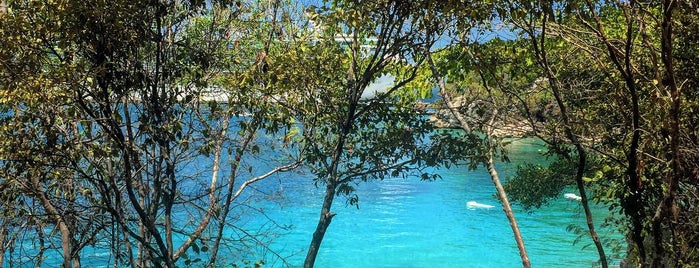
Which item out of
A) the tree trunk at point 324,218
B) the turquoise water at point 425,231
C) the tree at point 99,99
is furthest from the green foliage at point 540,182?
the turquoise water at point 425,231

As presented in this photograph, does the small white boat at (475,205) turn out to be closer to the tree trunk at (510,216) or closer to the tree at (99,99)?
the tree trunk at (510,216)

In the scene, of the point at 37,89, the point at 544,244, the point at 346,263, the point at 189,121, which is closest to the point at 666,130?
the point at 189,121

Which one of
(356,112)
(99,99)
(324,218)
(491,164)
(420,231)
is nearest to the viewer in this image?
(99,99)

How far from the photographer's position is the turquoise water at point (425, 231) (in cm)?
1353

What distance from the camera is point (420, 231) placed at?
16.2 meters

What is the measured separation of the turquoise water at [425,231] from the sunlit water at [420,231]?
0.06 feet

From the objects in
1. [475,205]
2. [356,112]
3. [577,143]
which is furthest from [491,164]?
[475,205]

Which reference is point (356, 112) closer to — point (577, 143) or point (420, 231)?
point (577, 143)

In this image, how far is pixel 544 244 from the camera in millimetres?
14367

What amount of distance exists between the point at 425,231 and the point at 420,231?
126mm

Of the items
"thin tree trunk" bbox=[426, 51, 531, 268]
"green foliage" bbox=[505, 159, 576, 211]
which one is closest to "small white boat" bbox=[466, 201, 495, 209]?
"green foliage" bbox=[505, 159, 576, 211]

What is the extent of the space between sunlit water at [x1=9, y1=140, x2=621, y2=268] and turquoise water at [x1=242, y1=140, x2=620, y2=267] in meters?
0.02

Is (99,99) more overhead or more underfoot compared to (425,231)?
more overhead

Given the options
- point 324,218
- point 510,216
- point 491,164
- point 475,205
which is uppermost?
point 491,164
